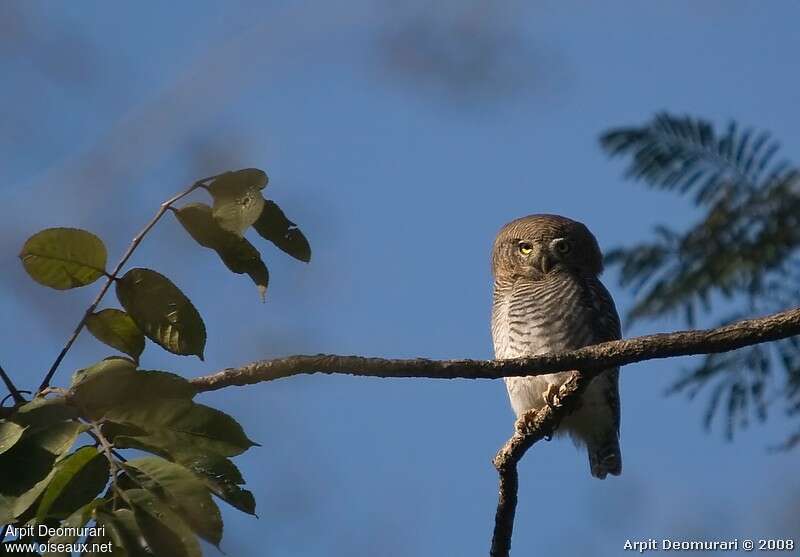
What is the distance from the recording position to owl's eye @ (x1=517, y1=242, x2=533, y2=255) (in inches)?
217

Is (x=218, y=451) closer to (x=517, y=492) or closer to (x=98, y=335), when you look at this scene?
(x=98, y=335)

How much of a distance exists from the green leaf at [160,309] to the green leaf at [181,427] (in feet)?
0.78

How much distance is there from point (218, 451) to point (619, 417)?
11.1 feet

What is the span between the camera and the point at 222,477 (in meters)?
2.00

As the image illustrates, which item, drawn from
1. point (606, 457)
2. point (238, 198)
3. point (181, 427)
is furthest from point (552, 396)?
point (181, 427)

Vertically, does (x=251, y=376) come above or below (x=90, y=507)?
above

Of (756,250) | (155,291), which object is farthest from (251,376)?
(756,250)

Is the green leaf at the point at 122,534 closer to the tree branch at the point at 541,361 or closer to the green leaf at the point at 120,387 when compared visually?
the green leaf at the point at 120,387

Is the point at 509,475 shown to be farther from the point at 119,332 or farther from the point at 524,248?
the point at 524,248

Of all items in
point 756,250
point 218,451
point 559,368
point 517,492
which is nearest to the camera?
point 218,451

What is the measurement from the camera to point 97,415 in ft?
6.70

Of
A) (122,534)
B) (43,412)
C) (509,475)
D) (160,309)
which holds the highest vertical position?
(160,309)

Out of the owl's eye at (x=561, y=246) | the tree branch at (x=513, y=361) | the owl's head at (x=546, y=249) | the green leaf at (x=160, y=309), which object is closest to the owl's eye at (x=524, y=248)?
the owl's head at (x=546, y=249)

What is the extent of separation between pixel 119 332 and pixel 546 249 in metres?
3.39
